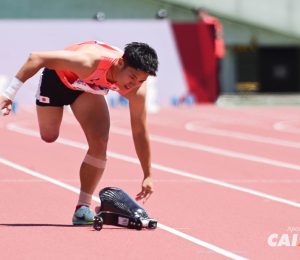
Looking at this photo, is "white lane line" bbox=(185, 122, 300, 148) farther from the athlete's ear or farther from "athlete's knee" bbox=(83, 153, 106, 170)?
the athlete's ear

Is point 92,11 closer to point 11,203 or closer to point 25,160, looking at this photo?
point 25,160

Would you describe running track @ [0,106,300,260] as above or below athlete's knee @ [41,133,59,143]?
below

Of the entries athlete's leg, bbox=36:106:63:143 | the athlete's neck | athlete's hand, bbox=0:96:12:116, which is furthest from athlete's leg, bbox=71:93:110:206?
athlete's hand, bbox=0:96:12:116

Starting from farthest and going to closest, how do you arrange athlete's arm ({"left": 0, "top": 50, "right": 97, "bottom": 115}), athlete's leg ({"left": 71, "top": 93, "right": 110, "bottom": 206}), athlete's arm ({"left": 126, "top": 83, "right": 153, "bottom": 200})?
athlete's leg ({"left": 71, "top": 93, "right": 110, "bottom": 206})
athlete's arm ({"left": 126, "top": 83, "right": 153, "bottom": 200})
athlete's arm ({"left": 0, "top": 50, "right": 97, "bottom": 115})

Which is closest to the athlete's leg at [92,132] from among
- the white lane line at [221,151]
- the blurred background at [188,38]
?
the white lane line at [221,151]

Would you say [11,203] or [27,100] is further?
[27,100]

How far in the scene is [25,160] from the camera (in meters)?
15.7

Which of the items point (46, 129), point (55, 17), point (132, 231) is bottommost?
point (132, 231)

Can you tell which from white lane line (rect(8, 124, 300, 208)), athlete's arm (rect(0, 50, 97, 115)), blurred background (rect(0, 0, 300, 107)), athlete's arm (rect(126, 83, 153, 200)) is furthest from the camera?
blurred background (rect(0, 0, 300, 107))

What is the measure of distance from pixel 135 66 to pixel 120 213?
1357mm

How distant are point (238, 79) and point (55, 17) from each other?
7.53m

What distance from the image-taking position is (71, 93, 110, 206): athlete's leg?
952 centimetres

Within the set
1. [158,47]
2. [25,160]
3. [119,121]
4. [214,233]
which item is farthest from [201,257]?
[158,47]

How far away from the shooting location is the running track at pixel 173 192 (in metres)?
8.34
